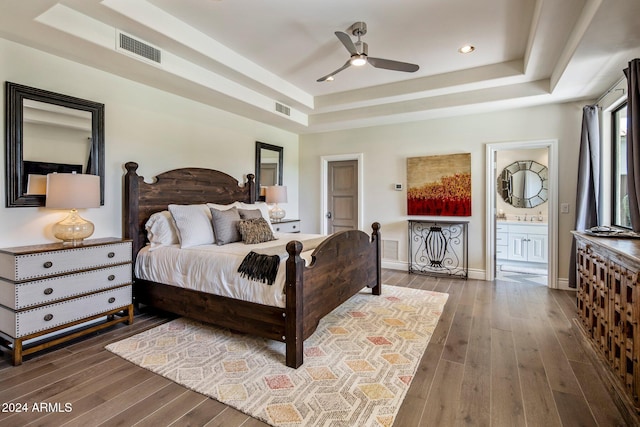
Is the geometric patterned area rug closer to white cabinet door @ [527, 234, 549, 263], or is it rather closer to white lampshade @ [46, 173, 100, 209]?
white lampshade @ [46, 173, 100, 209]

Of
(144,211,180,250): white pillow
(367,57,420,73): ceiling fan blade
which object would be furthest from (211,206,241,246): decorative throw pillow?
(367,57,420,73): ceiling fan blade

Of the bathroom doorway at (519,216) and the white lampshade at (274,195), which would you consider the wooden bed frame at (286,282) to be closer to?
the white lampshade at (274,195)

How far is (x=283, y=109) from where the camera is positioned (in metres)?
4.90

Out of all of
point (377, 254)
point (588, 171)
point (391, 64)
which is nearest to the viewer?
point (391, 64)

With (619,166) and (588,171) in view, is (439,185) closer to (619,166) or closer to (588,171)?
(588,171)

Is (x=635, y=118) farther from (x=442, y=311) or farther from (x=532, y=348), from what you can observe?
(x=442, y=311)

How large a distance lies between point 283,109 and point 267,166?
3.45 feet

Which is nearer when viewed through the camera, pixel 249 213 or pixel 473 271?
pixel 249 213

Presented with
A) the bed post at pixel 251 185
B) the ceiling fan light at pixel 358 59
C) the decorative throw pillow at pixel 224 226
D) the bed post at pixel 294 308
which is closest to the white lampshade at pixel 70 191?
the decorative throw pillow at pixel 224 226

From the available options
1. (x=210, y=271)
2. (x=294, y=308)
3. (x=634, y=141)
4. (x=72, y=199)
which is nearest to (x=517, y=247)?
(x=634, y=141)

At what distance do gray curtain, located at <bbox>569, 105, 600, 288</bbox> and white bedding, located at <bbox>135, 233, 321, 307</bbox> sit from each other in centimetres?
342

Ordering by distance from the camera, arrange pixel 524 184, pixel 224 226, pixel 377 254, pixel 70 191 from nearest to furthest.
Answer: pixel 70 191 → pixel 224 226 → pixel 377 254 → pixel 524 184

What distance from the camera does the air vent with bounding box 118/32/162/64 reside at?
277 cm

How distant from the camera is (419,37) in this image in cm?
324
